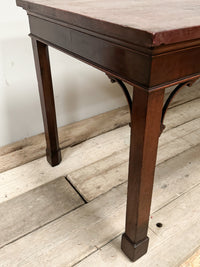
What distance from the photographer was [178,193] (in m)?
1.13

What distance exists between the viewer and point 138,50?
21.2 inches

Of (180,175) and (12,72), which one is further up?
(12,72)

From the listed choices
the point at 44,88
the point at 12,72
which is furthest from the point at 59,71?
the point at 44,88

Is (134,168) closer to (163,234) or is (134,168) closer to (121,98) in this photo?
(163,234)

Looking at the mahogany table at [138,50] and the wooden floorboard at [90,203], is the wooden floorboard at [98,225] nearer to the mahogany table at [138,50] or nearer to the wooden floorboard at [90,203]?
the wooden floorboard at [90,203]

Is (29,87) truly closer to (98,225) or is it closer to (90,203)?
(90,203)

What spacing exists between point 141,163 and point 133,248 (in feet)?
1.11

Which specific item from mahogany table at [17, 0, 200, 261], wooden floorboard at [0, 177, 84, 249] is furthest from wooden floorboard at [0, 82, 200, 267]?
mahogany table at [17, 0, 200, 261]

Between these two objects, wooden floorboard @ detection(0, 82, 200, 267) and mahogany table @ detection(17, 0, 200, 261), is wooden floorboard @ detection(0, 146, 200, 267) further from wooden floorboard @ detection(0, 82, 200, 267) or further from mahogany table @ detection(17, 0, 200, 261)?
mahogany table @ detection(17, 0, 200, 261)

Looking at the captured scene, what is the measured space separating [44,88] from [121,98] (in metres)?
0.81

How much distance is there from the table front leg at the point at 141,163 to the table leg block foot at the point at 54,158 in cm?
56

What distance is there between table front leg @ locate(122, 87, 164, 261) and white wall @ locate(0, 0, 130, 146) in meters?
0.88

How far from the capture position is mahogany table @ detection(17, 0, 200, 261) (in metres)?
0.53

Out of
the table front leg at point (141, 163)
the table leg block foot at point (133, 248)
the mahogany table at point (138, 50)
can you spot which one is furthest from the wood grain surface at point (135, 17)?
the table leg block foot at point (133, 248)
